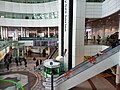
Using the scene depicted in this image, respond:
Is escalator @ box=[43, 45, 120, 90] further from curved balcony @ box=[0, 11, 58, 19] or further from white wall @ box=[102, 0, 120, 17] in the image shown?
curved balcony @ box=[0, 11, 58, 19]

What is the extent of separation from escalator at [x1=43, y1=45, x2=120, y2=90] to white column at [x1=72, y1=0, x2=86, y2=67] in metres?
2.50

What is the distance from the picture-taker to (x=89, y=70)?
36.2 ft

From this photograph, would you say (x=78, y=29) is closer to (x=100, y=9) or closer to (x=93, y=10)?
(x=93, y=10)

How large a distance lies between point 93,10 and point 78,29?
8.73 feet

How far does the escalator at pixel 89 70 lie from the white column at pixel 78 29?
250 cm

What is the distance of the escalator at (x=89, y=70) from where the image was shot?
10992mm

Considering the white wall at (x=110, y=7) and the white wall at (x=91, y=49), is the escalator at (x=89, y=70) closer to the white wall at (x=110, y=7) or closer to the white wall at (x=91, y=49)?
the white wall at (x=91, y=49)

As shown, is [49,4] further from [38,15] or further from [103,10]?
[103,10]

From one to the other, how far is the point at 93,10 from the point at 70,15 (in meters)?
2.41

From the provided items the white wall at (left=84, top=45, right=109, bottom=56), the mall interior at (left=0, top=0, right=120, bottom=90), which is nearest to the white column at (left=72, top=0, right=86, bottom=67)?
the mall interior at (left=0, top=0, right=120, bottom=90)

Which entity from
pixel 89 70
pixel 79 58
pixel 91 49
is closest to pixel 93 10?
pixel 91 49

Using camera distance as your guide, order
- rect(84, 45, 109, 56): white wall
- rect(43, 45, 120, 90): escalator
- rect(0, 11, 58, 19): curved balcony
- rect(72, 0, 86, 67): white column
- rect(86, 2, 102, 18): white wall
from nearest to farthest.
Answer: rect(43, 45, 120, 90): escalator, rect(72, 0, 86, 67): white column, rect(86, 2, 102, 18): white wall, rect(84, 45, 109, 56): white wall, rect(0, 11, 58, 19): curved balcony

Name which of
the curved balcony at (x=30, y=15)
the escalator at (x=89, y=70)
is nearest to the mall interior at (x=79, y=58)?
the escalator at (x=89, y=70)

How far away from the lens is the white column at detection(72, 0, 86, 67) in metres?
13.6
